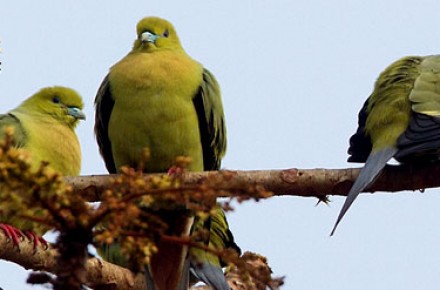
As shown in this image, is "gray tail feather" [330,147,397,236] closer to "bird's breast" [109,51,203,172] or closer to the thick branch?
the thick branch

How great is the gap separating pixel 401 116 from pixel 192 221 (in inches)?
44.5

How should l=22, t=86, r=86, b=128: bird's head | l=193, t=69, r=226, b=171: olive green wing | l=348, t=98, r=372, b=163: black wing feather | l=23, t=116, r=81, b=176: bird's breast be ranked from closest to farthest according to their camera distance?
→ l=348, t=98, r=372, b=163: black wing feather < l=193, t=69, r=226, b=171: olive green wing < l=23, t=116, r=81, b=176: bird's breast < l=22, t=86, r=86, b=128: bird's head

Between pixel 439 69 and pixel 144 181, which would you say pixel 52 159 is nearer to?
pixel 439 69

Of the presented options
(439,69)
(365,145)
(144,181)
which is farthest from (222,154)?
(144,181)

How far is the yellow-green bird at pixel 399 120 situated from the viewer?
4.13m

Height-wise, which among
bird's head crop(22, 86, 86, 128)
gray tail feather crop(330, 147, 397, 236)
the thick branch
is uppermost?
the thick branch

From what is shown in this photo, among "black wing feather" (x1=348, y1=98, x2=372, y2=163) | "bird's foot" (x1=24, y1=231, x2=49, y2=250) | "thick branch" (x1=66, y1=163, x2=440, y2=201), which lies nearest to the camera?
"thick branch" (x1=66, y1=163, x2=440, y2=201)

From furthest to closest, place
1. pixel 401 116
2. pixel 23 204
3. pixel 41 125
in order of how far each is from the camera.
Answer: pixel 41 125 → pixel 401 116 → pixel 23 204

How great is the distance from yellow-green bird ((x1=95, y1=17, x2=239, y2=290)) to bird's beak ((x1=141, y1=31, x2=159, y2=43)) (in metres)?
0.18

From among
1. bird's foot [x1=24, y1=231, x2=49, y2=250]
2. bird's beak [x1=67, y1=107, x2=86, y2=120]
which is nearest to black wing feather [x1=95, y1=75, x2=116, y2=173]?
bird's beak [x1=67, y1=107, x2=86, y2=120]

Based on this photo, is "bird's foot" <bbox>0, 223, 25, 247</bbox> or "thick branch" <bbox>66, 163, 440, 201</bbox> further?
"bird's foot" <bbox>0, 223, 25, 247</bbox>

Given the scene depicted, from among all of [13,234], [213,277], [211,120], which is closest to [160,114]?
[211,120]

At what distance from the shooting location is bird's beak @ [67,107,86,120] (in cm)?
566

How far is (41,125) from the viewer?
5.36 meters
